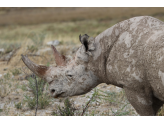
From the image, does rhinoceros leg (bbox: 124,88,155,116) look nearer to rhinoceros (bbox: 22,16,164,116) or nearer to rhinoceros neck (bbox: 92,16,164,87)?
rhinoceros (bbox: 22,16,164,116)

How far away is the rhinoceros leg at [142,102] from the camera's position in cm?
279

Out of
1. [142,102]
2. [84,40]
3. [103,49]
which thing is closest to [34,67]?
[84,40]

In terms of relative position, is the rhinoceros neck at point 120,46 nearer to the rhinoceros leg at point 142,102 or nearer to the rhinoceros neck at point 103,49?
the rhinoceros neck at point 103,49

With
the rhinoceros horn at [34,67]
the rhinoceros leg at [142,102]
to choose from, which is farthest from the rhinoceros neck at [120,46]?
the rhinoceros horn at [34,67]

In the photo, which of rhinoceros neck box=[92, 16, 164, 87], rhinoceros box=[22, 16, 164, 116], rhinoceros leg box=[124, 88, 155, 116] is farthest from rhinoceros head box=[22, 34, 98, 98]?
rhinoceros leg box=[124, 88, 155, 116]

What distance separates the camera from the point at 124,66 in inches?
109

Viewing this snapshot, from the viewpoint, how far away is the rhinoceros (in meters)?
2.56

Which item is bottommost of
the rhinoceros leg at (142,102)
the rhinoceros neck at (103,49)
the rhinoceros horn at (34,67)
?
the rhinoceros leg at (142,102)

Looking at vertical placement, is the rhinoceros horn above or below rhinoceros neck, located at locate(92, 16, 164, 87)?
below

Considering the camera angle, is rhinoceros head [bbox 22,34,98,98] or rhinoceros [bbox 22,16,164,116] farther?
rhinoceros head [bbox 22,34,98,98]

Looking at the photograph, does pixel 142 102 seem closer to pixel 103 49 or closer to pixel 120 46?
pixel 120 46

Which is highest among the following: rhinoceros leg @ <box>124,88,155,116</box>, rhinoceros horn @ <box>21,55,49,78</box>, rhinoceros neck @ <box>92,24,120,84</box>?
rhinoceros neck @ <box>92,24,120,84</box>

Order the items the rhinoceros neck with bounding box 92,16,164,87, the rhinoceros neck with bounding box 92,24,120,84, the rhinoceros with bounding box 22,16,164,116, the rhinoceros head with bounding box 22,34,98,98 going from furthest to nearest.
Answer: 1. the rhinoceros head with bounding box 22,34,98,98
2. the rhinoceros neck with bounding box 92,24,120,84
3. the rhinoceros neck with bounding box 92,16,164,87
4. the rhinoceros with bounding box 22,16,164,116

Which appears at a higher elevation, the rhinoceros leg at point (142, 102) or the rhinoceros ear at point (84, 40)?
the rhinoceros ear at point (84, 40)
